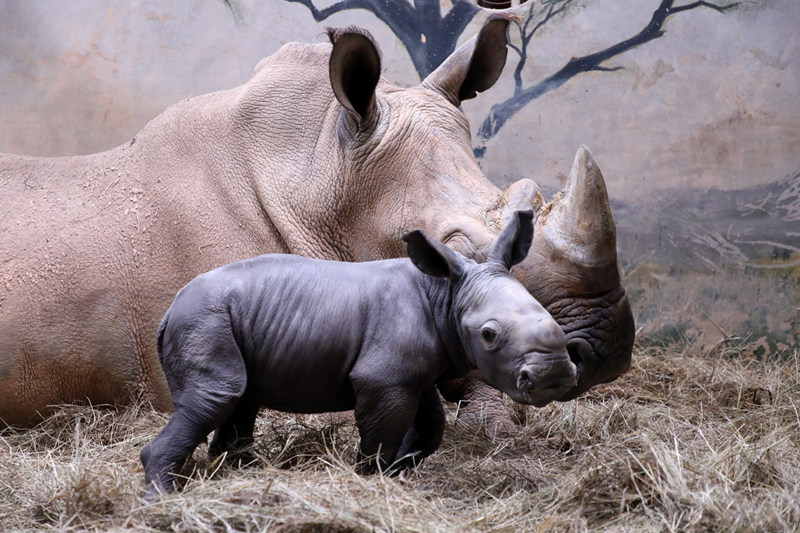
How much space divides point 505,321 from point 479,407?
1.36 m

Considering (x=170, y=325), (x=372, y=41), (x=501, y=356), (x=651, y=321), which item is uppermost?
(x=372, y=41)

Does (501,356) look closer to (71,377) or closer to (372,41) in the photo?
(372,41)

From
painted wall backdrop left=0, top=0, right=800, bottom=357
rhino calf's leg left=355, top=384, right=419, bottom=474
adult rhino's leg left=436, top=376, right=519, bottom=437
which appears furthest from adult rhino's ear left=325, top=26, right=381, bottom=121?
painted wall backdrop left=0, top=0, right=800, bottom=357

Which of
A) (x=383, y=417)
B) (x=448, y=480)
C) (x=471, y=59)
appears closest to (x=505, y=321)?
(x=383, y=417)

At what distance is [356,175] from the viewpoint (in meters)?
3.84

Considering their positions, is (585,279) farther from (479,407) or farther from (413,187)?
(479,407)

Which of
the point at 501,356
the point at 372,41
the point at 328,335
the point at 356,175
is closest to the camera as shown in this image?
the point at 501,356

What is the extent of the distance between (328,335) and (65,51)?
376cm

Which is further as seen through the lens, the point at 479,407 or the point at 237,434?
the point at 479,407

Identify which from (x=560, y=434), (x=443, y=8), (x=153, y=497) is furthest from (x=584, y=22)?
(x=153, y=497)

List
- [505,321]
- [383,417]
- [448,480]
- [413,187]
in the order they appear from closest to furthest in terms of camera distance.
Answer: [505,321]
[383,417]
[448,480]
[413,187]

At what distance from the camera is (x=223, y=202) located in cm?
407

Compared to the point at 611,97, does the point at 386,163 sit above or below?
above

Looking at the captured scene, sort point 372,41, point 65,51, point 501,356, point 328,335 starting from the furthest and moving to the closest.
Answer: point 65,51, point 372,41, point 328,335, point 501,356
